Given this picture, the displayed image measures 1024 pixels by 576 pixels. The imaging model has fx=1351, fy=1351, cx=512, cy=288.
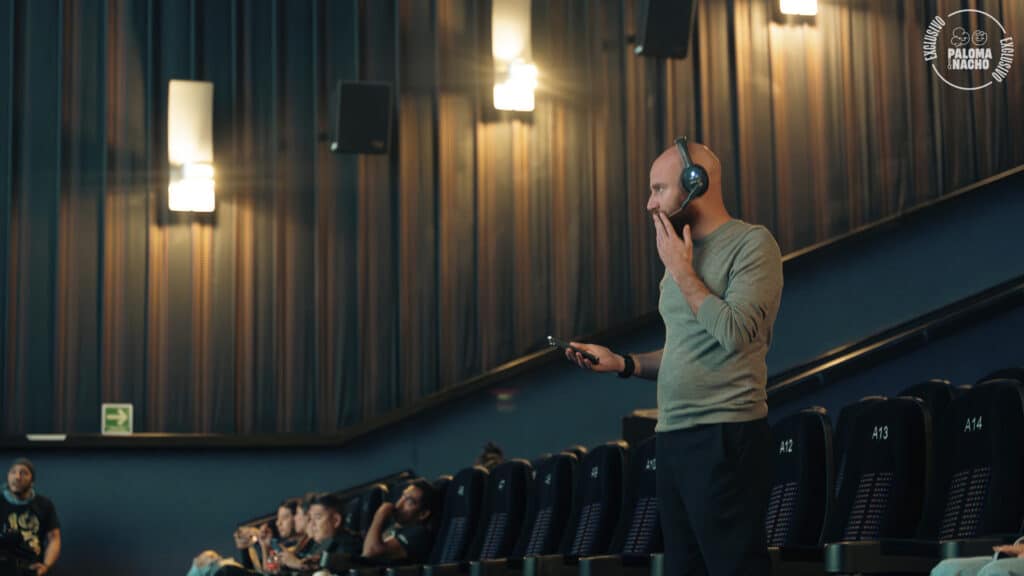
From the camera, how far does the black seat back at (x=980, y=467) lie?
2613mm

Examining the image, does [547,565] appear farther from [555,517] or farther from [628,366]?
[628,366]

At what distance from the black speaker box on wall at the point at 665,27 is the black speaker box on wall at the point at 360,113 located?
58.3 inches

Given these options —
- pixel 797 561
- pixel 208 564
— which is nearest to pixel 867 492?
pixel 797 561

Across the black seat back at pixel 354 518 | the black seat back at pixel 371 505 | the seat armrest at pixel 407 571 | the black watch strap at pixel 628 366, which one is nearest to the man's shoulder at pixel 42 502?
the black seat back at pixel 354 518

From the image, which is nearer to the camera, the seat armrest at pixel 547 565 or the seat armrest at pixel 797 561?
the seat armrest at pixel 797 561

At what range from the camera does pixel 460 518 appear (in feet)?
16.0

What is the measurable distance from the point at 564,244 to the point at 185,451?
2450 mm

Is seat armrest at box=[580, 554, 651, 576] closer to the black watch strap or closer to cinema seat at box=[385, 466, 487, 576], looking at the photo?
the black watch strap

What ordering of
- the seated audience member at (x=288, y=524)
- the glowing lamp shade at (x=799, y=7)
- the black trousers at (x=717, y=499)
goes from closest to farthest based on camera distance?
the black trousers at (x=717, y=499)
the seated audience member at (x=288, y=524)
the glowing lamp shade at (x=799, y=7)

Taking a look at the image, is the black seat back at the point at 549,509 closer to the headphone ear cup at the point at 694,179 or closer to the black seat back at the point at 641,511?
the black seat back at the point at 641,511

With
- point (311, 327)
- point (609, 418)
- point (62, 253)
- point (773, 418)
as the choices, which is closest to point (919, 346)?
point (773, 418)

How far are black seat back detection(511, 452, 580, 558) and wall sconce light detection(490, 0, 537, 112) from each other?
3.82 m

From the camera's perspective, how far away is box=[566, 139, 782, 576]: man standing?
204cm

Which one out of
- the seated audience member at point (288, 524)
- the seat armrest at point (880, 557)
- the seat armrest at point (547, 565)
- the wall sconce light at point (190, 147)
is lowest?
the seated audience member at point (288, 524)
